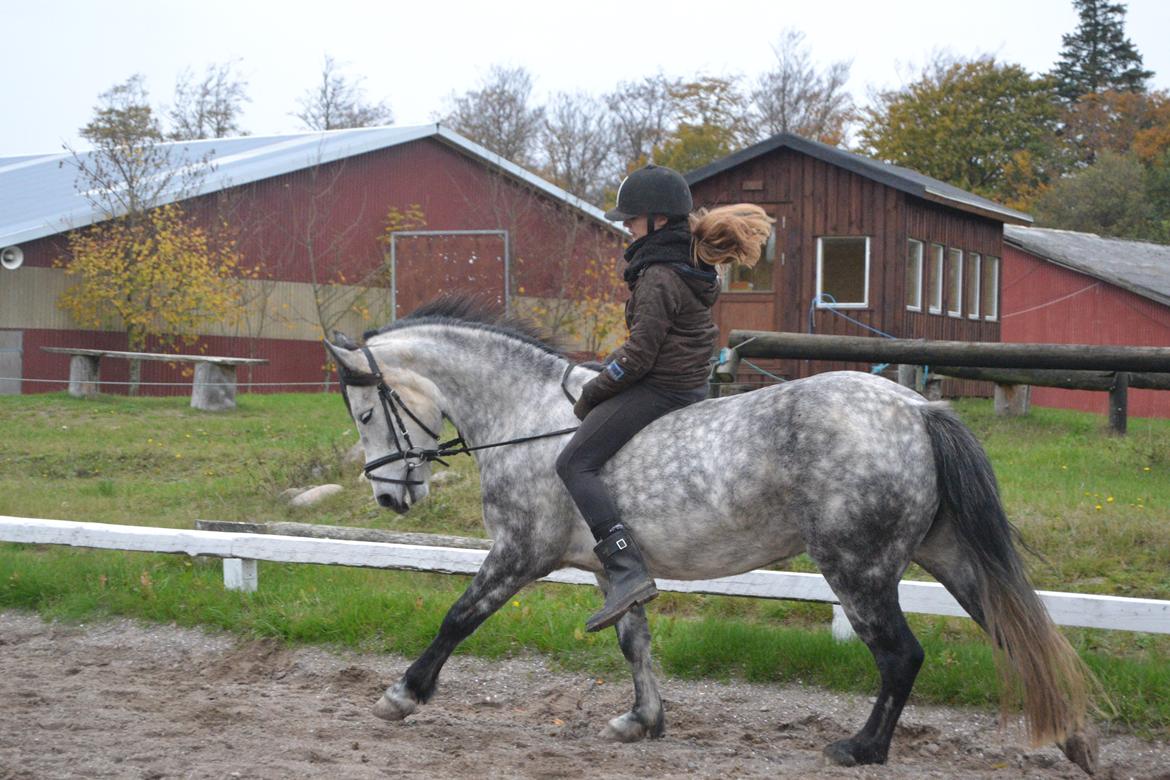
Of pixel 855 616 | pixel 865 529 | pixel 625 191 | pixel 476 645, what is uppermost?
pixel 625 191

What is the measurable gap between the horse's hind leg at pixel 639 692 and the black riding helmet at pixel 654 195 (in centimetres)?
184

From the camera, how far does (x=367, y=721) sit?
573cm

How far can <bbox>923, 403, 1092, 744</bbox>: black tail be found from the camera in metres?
4.88

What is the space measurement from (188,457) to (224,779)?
9860mm

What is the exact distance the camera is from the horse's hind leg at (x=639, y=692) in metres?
5.60

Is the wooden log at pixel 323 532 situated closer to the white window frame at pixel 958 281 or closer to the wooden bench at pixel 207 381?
the wooden bench at pixel 207 381

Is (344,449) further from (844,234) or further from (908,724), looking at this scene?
(844,234)

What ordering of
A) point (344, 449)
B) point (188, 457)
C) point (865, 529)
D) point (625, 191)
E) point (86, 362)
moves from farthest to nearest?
point (86, 362) → point (188, 457) → point (344, 449) → point (625, 191) → point (865, 529)

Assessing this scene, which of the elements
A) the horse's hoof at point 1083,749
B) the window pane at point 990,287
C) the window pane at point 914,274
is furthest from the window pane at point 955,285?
the horse's hoof at point 1083,749

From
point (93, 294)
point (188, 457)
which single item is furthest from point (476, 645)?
point (93, 294)

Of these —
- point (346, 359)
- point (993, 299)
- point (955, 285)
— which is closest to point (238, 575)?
point (346, 359)

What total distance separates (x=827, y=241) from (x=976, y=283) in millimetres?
5043

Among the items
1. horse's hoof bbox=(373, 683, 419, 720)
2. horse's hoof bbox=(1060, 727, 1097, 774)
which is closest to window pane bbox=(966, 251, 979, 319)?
horse's hoof bbox=(1060, 727, 1097, 774)

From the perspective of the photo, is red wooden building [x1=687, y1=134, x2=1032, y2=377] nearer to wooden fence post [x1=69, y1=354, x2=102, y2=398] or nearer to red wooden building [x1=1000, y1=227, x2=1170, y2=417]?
red wooden building [x1=1000, y1=227, x2=1170, y2=417]
